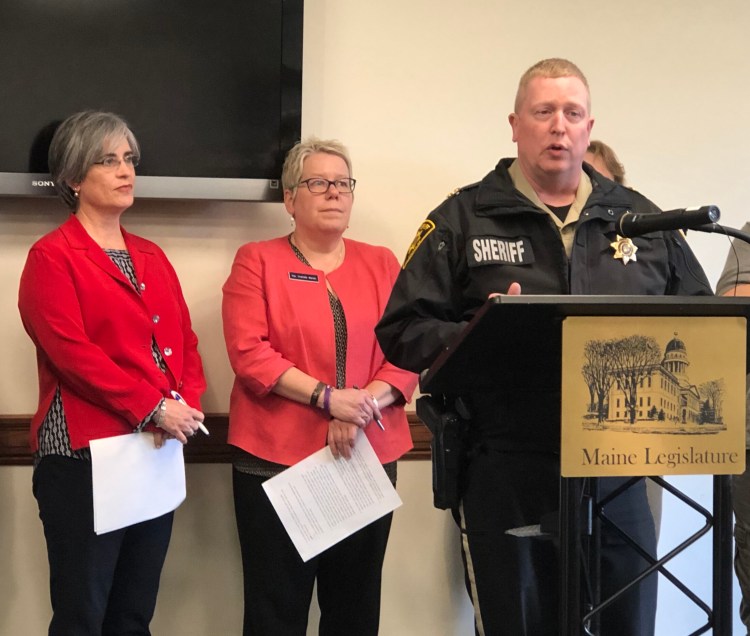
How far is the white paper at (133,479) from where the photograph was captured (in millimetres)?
2355

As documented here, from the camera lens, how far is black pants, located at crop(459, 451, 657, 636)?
5.72 ft

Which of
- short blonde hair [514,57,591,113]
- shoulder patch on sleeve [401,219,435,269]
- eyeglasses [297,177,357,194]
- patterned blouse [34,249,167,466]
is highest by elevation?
short blonde hair [514,57,591,113]

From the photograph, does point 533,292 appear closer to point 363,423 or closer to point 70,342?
point 363,423

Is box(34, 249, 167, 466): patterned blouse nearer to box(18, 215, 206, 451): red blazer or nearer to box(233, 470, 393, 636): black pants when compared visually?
box(18, 215, 206, 451): red blazer

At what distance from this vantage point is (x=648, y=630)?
1.82 m

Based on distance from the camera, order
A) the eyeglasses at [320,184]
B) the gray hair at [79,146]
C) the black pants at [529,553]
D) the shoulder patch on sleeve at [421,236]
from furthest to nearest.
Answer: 1. the eyeglasses at [320,184]
2. the gray hair at [79,146]
3. the shoulder patch on sleeve at [421,236]
4. the black pants at [529,553]

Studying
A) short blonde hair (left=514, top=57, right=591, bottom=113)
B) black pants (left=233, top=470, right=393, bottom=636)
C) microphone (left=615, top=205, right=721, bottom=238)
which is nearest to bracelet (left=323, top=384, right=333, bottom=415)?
black pants (left=233, top=470, right=393, bottom=636)

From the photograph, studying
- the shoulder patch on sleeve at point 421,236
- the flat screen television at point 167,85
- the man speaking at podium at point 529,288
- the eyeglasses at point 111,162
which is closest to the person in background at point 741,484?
the man speaking at podium at point 529,288

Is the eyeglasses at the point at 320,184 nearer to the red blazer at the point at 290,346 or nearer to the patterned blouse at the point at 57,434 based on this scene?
the red blazer at the point at 290,346

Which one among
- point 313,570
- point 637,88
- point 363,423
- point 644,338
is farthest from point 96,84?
point 644,338

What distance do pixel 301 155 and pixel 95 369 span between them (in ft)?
3.06

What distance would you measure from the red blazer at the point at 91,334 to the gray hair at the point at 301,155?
1.81 ft

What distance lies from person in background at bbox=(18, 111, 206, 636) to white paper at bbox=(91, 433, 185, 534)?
0.14 ft

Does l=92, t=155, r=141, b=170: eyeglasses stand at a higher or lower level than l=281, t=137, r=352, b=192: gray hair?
lower
